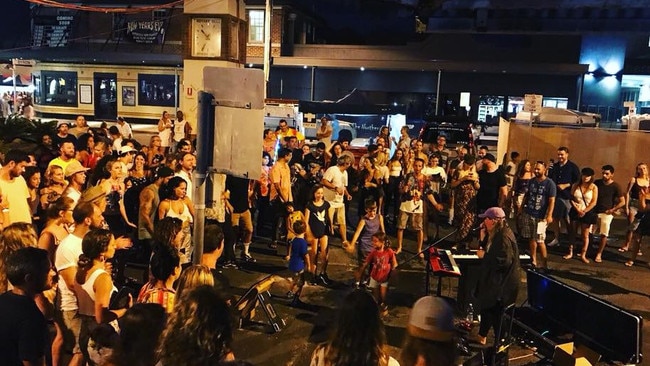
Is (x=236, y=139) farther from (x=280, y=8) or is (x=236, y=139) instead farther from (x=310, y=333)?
(x=280, y=8)

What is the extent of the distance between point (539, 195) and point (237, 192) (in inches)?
197

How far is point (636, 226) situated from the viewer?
33.6 ft

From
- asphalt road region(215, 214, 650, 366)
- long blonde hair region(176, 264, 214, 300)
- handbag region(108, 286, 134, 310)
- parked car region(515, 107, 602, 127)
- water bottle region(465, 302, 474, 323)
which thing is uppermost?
parked car region(515, 107, 602, 127)

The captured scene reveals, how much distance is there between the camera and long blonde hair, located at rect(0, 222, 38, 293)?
4.52 meters

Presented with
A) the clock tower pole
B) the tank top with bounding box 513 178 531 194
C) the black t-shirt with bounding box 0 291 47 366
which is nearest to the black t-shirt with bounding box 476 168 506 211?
the tank top with bounding box 513 178 531 194

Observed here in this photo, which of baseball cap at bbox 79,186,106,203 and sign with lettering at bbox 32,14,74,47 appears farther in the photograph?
sign with lettering at bbox 32,14,74,47

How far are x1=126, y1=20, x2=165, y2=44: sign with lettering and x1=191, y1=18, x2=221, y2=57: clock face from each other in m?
16.6

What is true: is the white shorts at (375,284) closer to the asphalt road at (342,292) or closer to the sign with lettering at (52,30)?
the asphalt road at (342,292)

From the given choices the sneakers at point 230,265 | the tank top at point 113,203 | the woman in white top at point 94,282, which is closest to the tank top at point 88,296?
the woman in white top at point 94,282

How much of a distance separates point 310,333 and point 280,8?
94.3 feet

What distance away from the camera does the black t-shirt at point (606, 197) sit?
10.4 meters

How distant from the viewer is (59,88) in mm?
36781

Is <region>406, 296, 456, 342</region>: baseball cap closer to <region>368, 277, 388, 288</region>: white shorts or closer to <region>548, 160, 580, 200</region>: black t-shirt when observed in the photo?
<region>368, 277, 388, 288</region>: white shorts

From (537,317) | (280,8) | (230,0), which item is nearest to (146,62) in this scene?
(280,8)
